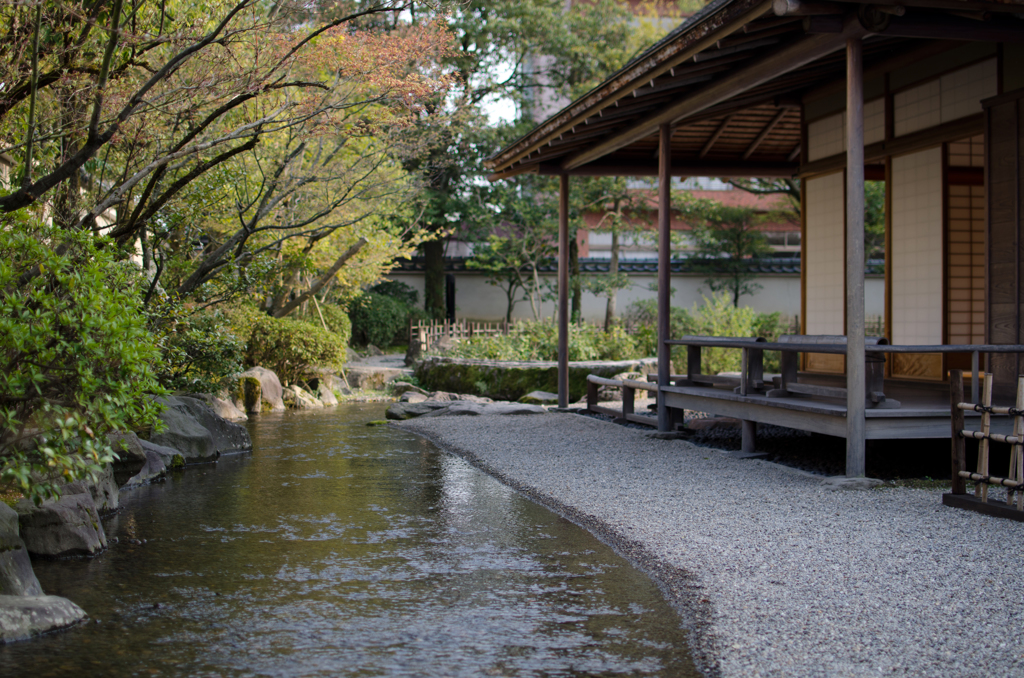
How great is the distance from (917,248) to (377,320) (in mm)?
17492

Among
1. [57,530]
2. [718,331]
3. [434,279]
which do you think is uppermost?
[434,279]

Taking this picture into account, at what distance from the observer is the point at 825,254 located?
34.4 feet

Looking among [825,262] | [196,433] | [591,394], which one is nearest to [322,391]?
[591,394]

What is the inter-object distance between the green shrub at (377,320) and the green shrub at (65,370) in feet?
64.5

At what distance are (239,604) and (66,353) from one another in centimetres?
152

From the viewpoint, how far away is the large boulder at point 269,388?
1330cm

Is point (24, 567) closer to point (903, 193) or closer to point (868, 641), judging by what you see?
point (868, 641)

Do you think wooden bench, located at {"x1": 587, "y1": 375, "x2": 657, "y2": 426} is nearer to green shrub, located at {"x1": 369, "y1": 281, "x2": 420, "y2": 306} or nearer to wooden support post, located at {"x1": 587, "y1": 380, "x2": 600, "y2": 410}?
wooden support post, located at {"x1": 587, "y1": 380, "x2": 600, "y2": 410}

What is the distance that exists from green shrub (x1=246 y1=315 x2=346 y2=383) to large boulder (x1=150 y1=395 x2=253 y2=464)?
203 inches

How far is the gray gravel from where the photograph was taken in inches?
127

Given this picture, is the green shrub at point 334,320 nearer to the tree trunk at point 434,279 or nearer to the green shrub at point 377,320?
the green shrub at point 377,320

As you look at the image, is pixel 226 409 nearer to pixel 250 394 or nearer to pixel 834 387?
pixel 250 394

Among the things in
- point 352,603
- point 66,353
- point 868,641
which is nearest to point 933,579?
point 868,641

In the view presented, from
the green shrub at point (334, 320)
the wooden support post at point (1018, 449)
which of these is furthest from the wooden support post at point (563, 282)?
the green shrub at point (334, 320)
